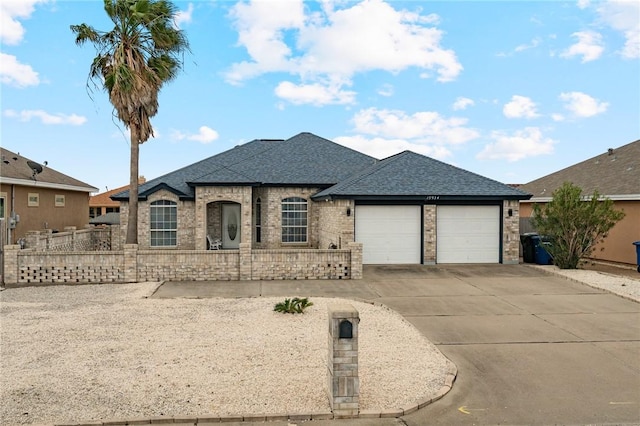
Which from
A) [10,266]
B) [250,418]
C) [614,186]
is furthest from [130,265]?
[614,186]

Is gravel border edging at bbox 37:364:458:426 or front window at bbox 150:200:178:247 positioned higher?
front window at bbox 150:200:178:247

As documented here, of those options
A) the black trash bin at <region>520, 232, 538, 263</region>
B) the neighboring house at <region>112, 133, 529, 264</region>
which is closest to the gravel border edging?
the neighboring house at <region>112, 133, 529, 264</region>

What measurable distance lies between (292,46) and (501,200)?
41.7ft

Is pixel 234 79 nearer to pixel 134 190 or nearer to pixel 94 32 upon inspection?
pixel 94 32

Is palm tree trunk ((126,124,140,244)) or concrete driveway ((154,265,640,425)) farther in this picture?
palm tree trunk ((126,124,140,244))

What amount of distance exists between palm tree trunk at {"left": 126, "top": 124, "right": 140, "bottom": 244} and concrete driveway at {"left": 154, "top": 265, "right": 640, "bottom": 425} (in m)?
4.52

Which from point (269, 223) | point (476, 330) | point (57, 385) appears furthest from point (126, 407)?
point (269, 223)

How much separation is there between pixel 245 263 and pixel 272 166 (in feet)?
29.9

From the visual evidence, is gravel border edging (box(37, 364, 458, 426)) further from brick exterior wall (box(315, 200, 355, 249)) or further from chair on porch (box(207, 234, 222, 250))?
chair on porch (box(207, 234, 222, 250))

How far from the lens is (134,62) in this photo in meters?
16.5

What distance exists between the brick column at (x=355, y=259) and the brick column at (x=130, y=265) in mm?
7091

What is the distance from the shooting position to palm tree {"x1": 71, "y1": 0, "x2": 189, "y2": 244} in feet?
53.3

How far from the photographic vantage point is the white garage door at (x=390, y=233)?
17.6 meters

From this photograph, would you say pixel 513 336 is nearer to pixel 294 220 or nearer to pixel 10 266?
pixel 294 220
